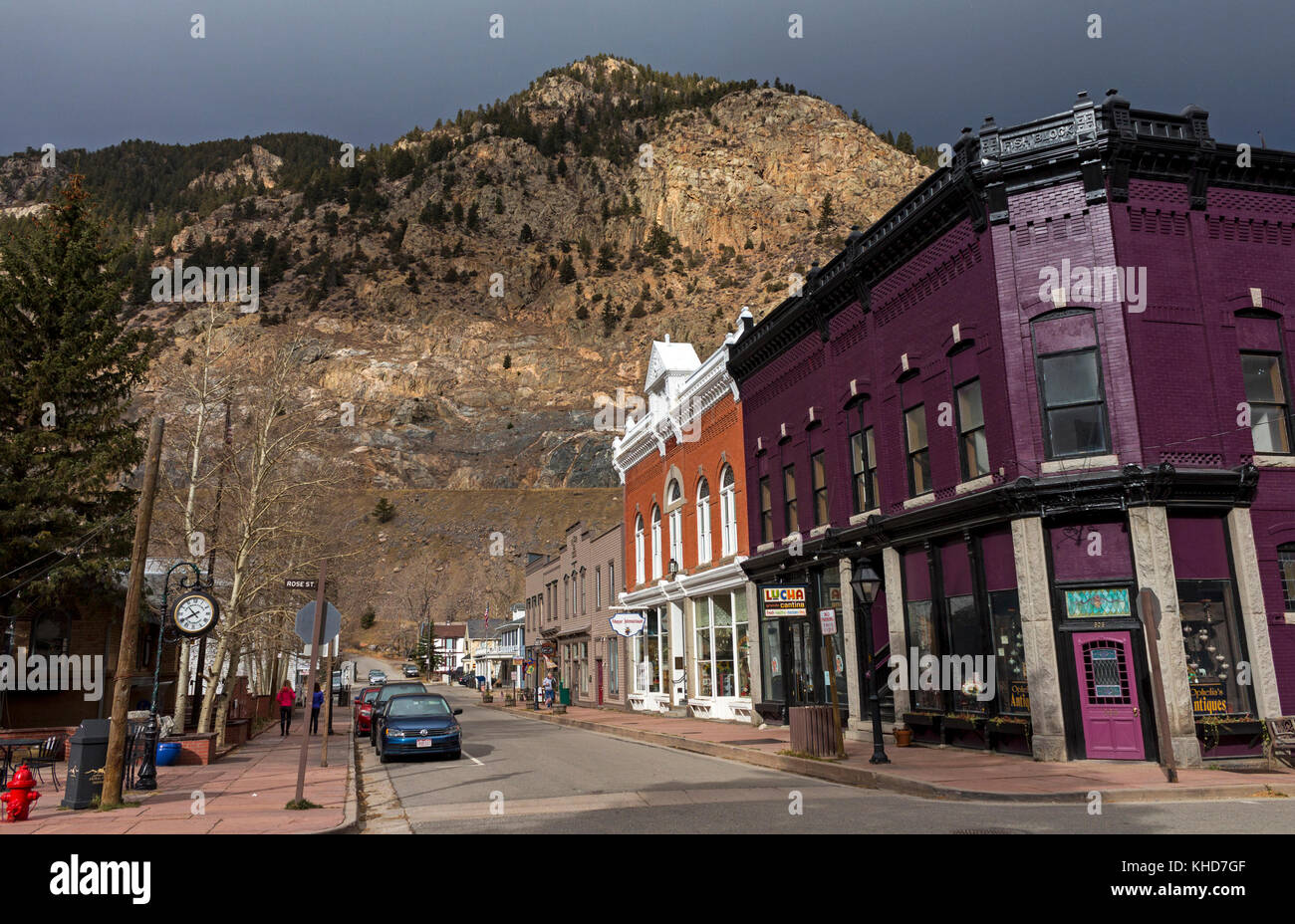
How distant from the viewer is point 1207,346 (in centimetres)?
1691

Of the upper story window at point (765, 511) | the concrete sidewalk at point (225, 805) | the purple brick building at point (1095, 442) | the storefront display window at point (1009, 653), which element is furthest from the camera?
the upper story window at point (765, 511)

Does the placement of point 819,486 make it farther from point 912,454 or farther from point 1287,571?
point 1287,571

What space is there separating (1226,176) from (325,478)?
2277 cm

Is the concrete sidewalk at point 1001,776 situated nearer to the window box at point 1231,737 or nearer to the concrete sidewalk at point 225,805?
the window box at point 1231,737

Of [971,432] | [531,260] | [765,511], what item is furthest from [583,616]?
[531,260]

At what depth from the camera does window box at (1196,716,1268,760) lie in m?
15.0

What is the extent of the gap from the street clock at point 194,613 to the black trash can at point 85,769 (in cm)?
294

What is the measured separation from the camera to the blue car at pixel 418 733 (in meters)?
20.5

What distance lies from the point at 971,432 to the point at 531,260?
163236mm

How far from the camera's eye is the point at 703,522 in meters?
32.4

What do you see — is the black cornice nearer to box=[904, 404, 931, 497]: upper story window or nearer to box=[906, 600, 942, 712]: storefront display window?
box=[904, 404, 931, 497]: upper story window

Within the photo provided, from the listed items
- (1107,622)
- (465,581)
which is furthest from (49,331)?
(465,581)

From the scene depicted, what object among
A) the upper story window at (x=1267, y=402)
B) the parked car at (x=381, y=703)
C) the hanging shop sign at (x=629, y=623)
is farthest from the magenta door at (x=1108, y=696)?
the hanging shop sign at (x=629, y=623)

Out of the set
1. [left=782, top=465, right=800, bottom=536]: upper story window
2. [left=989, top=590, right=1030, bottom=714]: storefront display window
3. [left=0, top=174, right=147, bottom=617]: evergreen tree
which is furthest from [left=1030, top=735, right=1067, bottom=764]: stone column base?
[left=0, top=174, right=147, bottom=617]: evergreen tree
